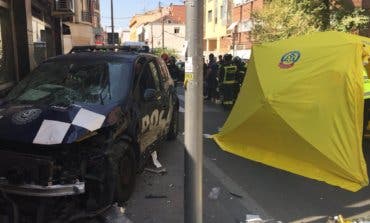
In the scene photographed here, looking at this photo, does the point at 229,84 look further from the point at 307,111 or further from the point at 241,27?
the point at 241,27

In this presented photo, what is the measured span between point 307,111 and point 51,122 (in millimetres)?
3634

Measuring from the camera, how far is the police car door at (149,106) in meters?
6.46

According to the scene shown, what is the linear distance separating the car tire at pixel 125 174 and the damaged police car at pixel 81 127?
0.4 inches

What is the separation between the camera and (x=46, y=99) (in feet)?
19.4

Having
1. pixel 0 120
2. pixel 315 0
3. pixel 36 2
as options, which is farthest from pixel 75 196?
pixel 315 0

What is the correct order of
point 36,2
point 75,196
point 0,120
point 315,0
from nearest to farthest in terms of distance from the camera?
point 75,196
point 0,120
point 36,2
point 315,0

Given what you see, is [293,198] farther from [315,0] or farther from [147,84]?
[315,0]

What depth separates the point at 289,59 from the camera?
8.02 meters

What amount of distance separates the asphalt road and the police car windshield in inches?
51.4

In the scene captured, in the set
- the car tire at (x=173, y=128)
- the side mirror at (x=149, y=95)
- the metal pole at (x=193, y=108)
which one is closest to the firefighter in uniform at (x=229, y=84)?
the car tire at (x=173, y=128)

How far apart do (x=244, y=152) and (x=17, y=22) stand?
7458mm

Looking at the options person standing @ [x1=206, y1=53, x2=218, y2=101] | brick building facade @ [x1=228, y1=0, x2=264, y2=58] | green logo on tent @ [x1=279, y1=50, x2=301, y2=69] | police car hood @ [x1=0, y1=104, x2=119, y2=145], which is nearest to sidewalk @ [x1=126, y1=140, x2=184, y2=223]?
police car hood @ [x1=0, y1=104, x2=119, y2=145]

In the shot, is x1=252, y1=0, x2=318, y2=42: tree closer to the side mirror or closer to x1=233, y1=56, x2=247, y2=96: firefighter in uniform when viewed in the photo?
x1=233, y1=56, x2=247, y2=96: firefighter in uniform

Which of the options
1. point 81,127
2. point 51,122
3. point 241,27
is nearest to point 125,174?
point 81,127
